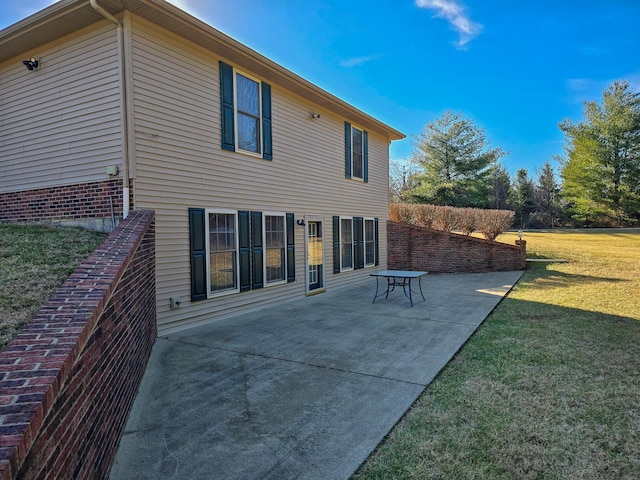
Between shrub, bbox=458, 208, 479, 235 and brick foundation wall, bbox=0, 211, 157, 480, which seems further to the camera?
shrub, bbox=458, 208, 479, 235

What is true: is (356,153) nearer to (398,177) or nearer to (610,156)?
(398,177)

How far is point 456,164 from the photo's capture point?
26391 mm

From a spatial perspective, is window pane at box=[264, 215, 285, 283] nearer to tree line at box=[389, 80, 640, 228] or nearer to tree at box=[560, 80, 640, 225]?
tree line at box=[389, 80, 640, 228]

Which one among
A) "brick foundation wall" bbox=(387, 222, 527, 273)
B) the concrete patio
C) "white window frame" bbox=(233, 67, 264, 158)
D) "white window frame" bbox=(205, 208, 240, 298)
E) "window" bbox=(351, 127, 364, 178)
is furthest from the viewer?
"brick foundation wall" bbox=(387, 222, 527, 273)

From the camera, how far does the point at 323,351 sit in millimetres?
5078

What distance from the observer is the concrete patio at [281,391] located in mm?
2709

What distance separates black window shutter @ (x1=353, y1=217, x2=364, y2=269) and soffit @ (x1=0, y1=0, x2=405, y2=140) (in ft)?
16.2

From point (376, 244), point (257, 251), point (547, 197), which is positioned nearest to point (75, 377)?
point (257, 251)

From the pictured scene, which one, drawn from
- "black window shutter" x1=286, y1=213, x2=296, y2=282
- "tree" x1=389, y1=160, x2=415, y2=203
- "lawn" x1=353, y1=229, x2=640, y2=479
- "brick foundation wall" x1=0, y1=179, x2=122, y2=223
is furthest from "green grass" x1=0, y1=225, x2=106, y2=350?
"tree" x1=389, y1=160, x2=415, y2=203

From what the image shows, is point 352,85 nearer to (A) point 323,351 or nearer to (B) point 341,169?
(B) point 341,169

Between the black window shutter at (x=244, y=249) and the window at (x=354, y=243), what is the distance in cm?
353

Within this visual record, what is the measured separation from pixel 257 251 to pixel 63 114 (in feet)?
13.4

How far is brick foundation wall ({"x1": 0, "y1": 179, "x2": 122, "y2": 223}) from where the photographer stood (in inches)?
221

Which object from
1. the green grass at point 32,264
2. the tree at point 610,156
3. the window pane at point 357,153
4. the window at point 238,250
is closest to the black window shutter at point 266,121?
the window at point 238,250
